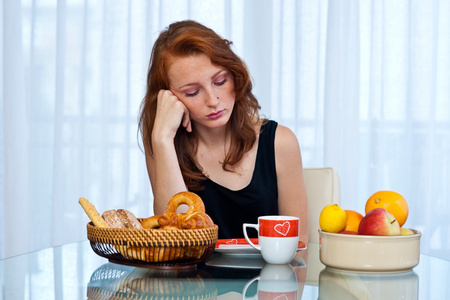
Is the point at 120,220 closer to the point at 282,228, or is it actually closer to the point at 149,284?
the point at 149,284

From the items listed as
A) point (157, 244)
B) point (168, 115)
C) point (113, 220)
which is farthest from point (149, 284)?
point (168, 115)

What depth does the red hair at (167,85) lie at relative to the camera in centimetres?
161

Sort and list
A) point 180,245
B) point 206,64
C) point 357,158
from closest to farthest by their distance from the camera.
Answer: point 180,245 < point 206,64 < point 357,158

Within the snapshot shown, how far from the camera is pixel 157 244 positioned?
98cm

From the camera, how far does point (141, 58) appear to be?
3.13 m

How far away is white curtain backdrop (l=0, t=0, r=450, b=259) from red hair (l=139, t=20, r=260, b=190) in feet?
3.97

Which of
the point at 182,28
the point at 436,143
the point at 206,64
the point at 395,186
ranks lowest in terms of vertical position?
the point at 395,186

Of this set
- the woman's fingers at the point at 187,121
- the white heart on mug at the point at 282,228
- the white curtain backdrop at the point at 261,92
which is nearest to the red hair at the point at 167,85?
the woman's fingers at the point at 187,121

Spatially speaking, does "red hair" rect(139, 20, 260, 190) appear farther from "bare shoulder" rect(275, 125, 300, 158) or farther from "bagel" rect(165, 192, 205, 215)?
"bagel" rect(165, 192, 205, 215)

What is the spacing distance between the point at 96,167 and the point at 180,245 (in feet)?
7.47

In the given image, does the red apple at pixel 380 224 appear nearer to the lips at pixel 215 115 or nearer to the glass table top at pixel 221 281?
the glass table top at pixel 221 281

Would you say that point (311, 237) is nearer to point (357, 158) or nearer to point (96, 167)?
point (357, 158)

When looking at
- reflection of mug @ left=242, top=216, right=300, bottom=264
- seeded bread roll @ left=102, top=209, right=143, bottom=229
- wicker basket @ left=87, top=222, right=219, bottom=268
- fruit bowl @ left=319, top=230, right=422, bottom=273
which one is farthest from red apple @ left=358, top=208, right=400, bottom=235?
seeded bread roll @ left=102, top=209, right=143, bottom=229

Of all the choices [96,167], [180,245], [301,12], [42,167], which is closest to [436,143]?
[301,12]
